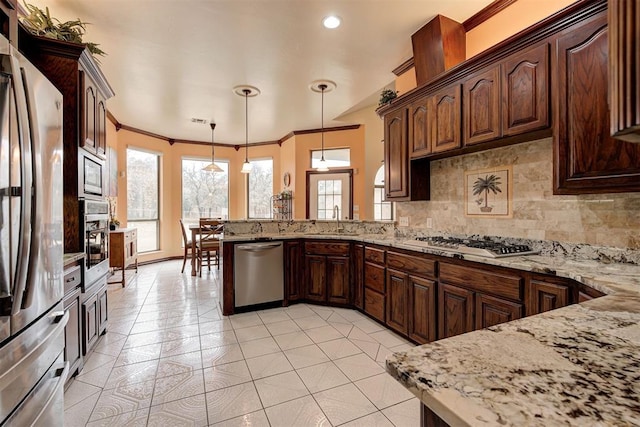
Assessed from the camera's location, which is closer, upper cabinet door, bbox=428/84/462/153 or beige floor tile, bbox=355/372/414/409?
beige floor tile, bbox=355/372/414/409

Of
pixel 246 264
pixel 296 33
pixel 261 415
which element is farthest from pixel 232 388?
pixel 296 33

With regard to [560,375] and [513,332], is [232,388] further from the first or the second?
[560,375]

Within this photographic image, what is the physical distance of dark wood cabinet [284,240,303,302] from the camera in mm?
3695

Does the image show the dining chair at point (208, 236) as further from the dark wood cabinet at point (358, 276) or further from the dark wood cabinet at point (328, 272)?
the dark wood cabinet at point (358, 276)

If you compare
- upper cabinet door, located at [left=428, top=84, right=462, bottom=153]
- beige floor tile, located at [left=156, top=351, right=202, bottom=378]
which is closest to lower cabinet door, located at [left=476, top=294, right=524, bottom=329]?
upper cabinet door, located at [left=428, top=84, right=462, bottom=153]

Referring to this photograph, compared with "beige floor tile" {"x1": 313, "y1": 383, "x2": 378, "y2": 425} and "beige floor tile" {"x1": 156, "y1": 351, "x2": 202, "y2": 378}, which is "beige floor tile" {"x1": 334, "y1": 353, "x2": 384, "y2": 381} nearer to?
"beige floor tile" {"x1": 313, "y1": 383, "x2": 378, "y2": 425}

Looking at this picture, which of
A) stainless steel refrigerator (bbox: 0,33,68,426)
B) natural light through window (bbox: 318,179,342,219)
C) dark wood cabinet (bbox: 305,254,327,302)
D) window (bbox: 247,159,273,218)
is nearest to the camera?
stainless steel refrigerator (bbox: 0,33,68,426)

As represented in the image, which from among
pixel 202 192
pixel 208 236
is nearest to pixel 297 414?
pixel 208 236

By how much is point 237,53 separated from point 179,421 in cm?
337

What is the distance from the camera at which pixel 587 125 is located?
169cm

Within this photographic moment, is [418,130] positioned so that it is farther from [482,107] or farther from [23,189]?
[23,189]

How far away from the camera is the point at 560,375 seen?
57cm

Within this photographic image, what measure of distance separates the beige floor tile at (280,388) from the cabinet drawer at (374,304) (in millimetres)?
1205

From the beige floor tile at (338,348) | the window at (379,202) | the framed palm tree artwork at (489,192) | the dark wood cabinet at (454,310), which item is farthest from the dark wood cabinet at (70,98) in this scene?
the window at (379,202)
